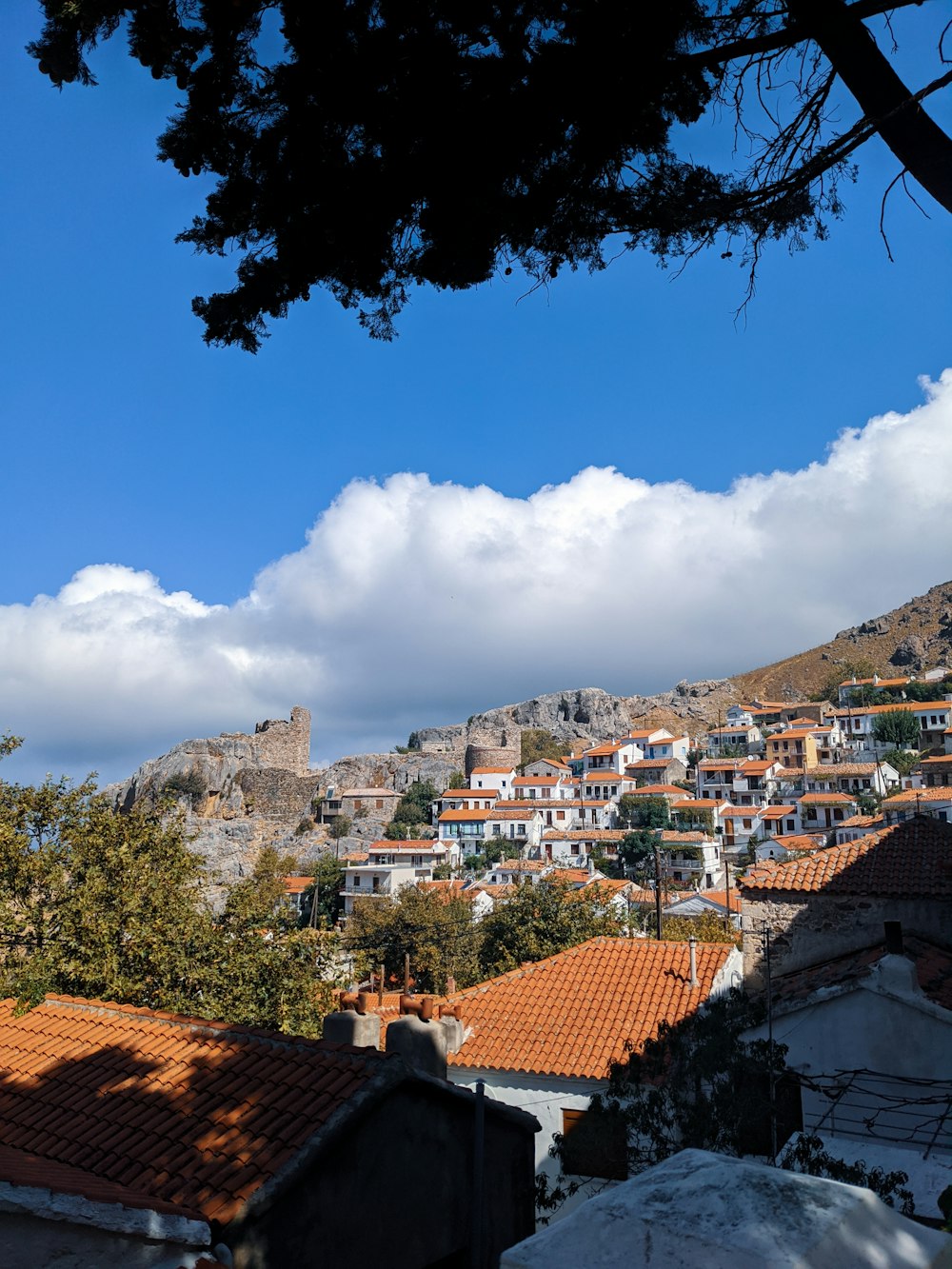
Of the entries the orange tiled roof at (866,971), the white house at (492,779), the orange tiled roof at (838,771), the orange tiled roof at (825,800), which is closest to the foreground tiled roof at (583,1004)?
the orange tiled roof at (866,971)

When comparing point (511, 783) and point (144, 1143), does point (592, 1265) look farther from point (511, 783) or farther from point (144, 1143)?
point (511, 783)

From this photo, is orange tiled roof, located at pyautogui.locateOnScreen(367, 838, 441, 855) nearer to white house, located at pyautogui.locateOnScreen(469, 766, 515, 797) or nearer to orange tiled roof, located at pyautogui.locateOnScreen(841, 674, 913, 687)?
white house, located at pyautogui.locateOnScreen(469, 766, 515, 797)

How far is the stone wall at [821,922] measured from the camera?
11336 mm

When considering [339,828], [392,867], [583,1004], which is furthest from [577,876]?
[583,1004]

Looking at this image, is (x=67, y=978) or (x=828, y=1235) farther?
(x=67, y=978)

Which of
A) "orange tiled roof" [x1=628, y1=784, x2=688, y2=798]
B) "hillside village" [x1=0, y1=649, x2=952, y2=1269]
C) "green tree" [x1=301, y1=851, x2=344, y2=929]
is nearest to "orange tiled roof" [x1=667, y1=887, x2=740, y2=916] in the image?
"hillside village" [x1=0, y1=649, x2=952, y2=1269]

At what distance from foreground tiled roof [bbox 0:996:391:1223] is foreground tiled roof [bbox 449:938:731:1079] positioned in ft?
19.3

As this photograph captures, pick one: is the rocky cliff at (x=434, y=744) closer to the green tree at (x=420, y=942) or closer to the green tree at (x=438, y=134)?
the green tree at (x=420, y=942)

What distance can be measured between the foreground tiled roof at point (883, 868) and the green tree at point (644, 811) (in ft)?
174

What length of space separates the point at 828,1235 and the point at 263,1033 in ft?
16.2

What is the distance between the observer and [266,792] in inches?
3137

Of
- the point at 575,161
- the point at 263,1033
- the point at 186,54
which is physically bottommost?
the point at 263,1033

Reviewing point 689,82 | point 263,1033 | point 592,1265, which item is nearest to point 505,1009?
point 263,1033

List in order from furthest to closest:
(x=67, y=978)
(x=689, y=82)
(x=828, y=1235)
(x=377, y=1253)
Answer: (x=67, y=978), (x=377, y=1253), (x=689, y=82), (x=828, y=1235)
